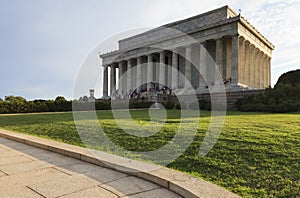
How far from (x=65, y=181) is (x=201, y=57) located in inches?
1327

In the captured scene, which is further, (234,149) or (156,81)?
(156,81)

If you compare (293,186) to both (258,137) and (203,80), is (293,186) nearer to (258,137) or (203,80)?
(258,137)

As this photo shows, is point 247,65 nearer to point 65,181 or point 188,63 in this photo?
point 188,63

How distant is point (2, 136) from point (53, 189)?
23.5ft

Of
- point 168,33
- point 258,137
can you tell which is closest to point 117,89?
point 168,33

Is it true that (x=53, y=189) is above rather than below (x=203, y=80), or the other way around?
below

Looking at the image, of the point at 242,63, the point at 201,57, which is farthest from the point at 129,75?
the point at 242,63

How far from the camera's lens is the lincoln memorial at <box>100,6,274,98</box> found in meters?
33.6

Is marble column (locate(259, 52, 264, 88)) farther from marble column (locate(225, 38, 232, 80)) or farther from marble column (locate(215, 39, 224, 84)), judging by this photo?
marble column (locate(215, 39, 224, 84))

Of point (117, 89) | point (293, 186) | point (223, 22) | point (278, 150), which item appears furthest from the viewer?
point (117, 89)

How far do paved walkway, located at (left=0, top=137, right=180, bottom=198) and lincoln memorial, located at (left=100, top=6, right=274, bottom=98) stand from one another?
26.9 m

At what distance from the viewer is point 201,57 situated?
117 feet

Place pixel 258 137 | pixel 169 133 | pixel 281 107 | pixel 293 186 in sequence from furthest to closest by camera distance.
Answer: pixel 281 107 < pixel 169 133 < pixel 258 137 < pixel 293 186

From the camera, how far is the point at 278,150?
17.6ft
